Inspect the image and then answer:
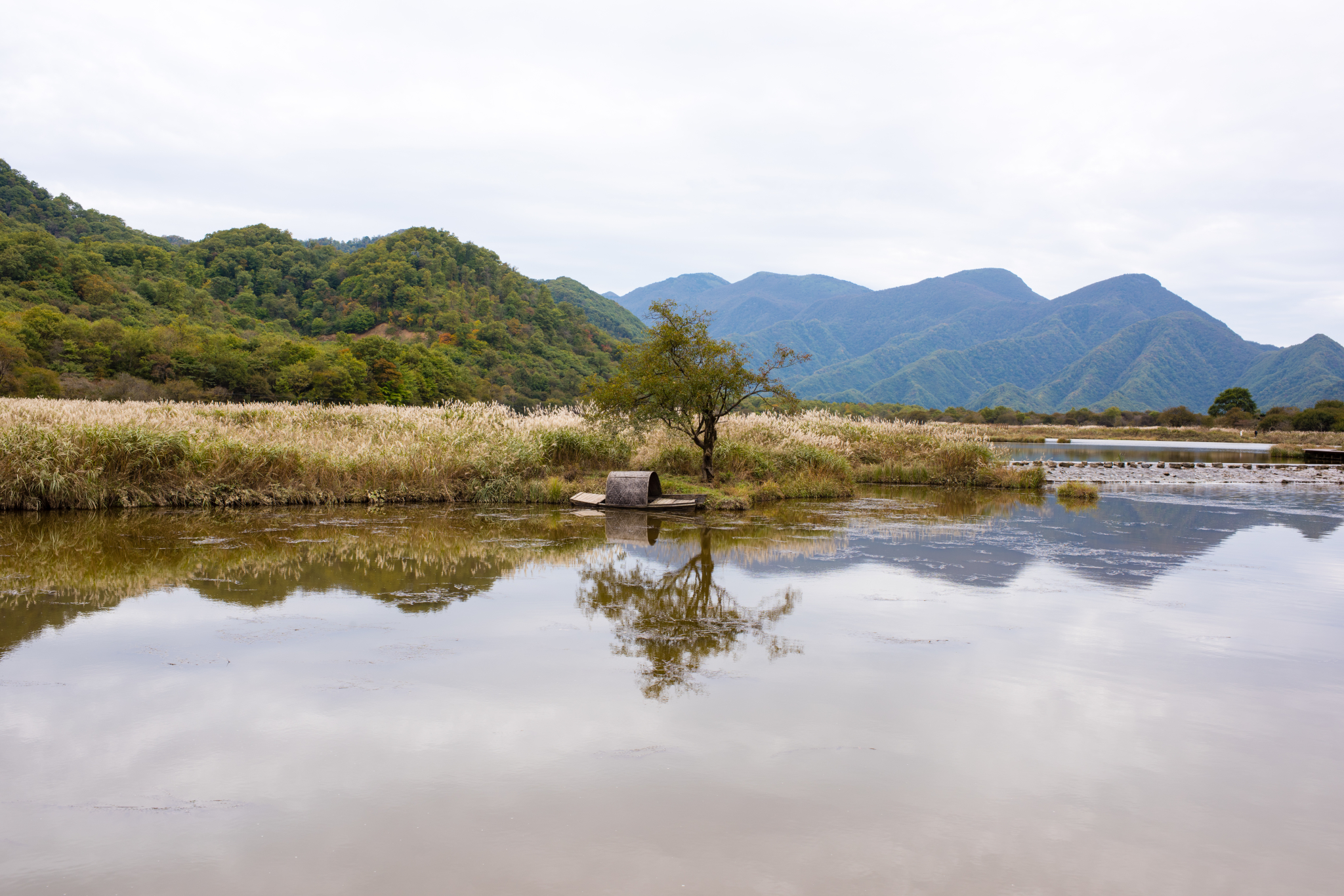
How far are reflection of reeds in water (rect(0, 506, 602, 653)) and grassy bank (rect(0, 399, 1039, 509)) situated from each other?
731mm

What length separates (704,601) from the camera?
7414mm

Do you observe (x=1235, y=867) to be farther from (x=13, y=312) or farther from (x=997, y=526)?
(x=13, y=312)

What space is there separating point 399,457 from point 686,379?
5.64 metres

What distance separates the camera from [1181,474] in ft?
83.7

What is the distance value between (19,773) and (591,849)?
283 centimetres

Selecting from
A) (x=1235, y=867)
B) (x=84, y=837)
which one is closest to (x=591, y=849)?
(x=84, y=837)

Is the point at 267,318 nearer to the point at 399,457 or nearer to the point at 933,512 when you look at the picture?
the point at 399,457

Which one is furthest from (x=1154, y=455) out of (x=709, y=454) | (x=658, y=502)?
(x=658, y=502)

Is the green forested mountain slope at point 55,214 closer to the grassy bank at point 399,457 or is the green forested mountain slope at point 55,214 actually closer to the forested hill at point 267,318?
the forested hill at point 267,318

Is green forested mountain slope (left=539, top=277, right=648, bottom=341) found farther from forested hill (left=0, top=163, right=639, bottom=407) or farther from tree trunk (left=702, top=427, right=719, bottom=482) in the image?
tree trunk (left=702, top=427, right=719, bottom=482)

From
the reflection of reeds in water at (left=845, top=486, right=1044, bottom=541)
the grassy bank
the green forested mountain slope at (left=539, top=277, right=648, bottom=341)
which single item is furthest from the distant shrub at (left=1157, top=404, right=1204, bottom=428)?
the reflection of reeds in water at (left=845, top=486, right=1044, bottom=541)

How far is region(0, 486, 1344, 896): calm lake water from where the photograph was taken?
3.13 metres

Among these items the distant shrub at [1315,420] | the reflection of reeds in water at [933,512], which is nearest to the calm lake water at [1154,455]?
the reflection of reeds in water at [933,512]

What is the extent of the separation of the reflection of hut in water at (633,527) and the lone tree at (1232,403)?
82.6 m
